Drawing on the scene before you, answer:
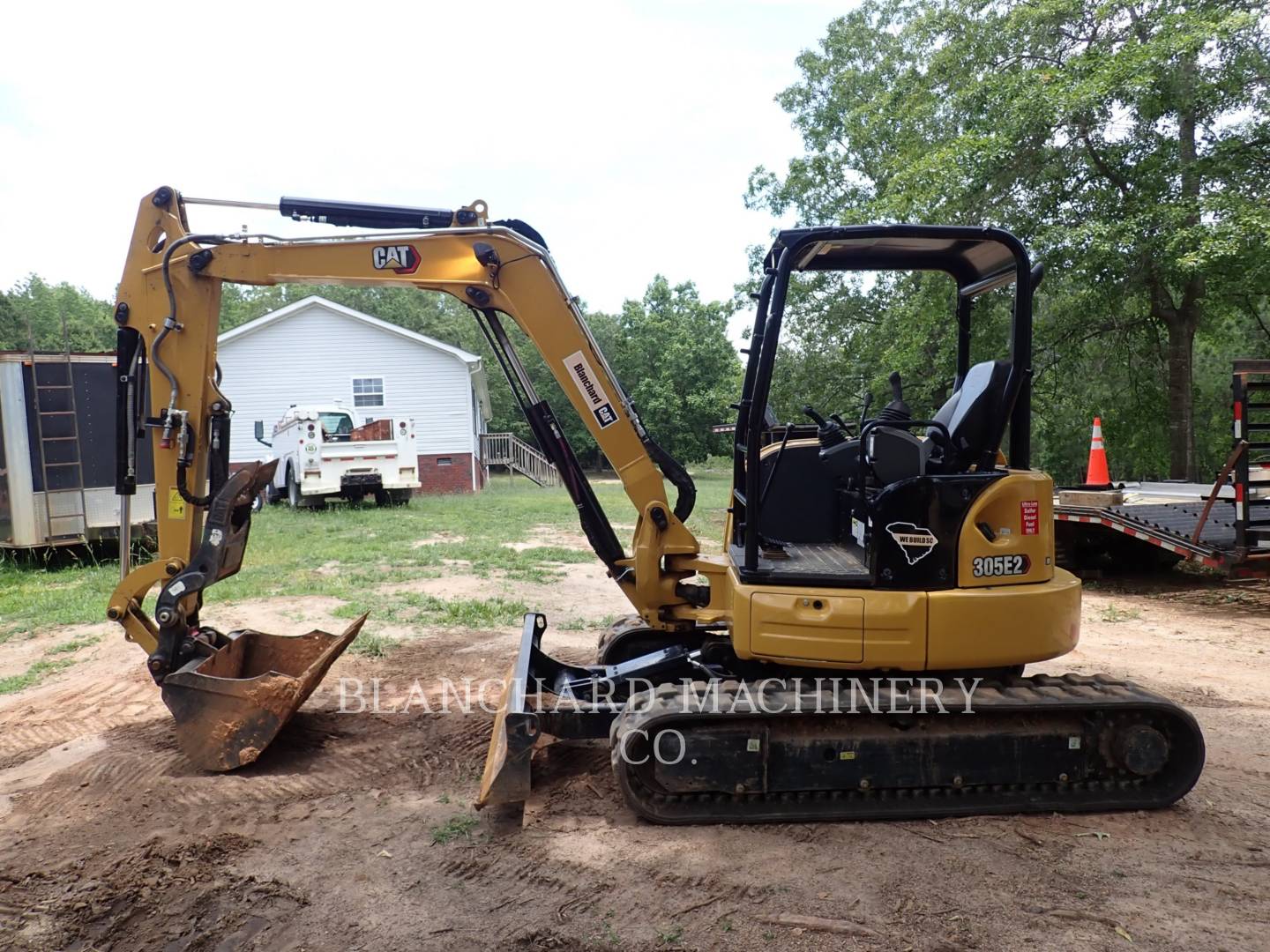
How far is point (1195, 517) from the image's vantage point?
32.1 feet

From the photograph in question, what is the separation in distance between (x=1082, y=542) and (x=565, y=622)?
6.89 meters

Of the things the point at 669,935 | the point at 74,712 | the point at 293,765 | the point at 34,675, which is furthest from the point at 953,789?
the point at 34,675

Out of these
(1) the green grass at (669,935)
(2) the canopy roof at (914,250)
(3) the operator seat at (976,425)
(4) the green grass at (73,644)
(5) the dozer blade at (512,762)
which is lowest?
(1) the green grass at (669,935)

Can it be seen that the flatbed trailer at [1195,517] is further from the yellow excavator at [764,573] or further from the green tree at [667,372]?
the green tree at [667,372]

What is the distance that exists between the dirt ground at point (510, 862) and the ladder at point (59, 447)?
6.55m

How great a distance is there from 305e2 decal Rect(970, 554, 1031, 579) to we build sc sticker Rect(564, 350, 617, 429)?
208cm

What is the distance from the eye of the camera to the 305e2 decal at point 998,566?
421 cm

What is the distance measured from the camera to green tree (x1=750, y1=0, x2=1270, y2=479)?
1241 centimetres

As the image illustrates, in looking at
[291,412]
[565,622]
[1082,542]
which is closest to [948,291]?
[1082,542]

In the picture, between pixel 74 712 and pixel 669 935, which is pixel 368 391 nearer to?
pixel 74 712

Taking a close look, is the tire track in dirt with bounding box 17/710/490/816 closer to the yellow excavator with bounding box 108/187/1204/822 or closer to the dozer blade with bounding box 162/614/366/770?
the dozer blade with bounding box 162/614/366/770

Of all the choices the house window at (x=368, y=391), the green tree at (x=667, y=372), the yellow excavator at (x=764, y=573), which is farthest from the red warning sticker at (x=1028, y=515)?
the green tree at (x=667, y=372)

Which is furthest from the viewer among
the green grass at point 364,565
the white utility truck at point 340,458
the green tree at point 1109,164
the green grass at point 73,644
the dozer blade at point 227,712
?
the white utility truck at point 340,458

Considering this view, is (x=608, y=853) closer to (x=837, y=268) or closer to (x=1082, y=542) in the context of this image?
(x=837, y=268)
